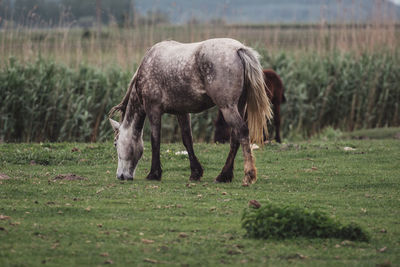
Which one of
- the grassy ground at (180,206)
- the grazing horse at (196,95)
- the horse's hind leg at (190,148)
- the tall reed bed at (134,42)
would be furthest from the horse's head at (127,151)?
the tall reed bed at (134,42)

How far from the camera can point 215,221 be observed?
21.8 feet

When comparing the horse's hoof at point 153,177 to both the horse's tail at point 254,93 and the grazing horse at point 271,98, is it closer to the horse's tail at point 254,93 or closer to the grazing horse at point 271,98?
the horse's tail at point 254,93

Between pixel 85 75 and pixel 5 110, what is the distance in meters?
2.31

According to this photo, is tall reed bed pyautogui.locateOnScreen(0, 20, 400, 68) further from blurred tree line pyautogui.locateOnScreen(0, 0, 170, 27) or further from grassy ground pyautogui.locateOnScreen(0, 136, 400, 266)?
grassy ground pyautogui.locateOnScreen(0, 136, 400, 266)

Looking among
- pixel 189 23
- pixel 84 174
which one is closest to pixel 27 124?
pixel 84 174

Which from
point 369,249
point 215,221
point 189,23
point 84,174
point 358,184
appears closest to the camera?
point 369,249

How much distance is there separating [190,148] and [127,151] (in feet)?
3.33

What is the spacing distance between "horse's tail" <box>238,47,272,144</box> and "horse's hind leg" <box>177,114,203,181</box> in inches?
39.4

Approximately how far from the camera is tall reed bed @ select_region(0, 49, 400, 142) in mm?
14602

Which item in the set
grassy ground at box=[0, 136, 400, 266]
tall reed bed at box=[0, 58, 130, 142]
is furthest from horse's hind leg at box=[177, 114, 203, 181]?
tall reed bed at box=[0, 58, 130, 142]

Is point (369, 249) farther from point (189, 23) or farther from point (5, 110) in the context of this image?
point (189, 23)

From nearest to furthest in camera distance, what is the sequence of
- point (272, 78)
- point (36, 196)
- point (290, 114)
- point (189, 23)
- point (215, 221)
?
point (215, 221)
point (36, 196)
point (272, 78)
point (290, 114)
point (189, 23)

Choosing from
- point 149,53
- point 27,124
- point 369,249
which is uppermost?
point 149,53

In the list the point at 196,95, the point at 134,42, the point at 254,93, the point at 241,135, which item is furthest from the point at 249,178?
the point at 134,42
